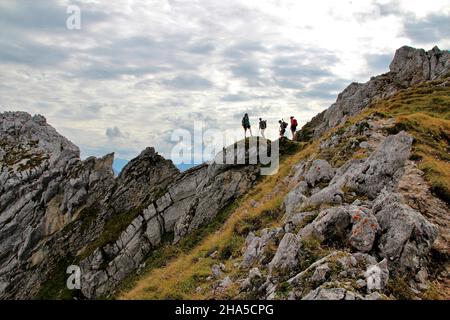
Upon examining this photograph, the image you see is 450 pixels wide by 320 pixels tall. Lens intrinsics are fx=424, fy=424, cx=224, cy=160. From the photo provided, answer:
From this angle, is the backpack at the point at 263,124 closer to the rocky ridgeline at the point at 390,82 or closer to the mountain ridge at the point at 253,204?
the mountain ridge at the point at 253,204

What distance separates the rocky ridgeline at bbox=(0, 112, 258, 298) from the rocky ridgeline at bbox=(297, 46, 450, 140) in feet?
73.6

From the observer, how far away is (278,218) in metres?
30.2

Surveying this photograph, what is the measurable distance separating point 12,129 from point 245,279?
363ft

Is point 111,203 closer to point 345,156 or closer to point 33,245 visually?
point 33,245

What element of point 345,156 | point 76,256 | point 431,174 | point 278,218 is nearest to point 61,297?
point 76,256

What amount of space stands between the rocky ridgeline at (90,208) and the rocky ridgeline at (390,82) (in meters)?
22.4

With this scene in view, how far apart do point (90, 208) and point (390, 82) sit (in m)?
55.5

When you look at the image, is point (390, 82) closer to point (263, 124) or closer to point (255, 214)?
point (263, 124)

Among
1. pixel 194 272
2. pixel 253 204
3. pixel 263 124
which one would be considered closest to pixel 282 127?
pixel 263 124

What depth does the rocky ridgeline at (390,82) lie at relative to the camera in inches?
2542

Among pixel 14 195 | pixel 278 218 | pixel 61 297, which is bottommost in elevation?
pixel 61 297

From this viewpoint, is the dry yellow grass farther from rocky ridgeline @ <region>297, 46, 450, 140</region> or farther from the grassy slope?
rocky ridgeline @ <region>297, 46, 450, 140</region>

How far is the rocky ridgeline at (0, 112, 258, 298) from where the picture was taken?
5103 centimetres

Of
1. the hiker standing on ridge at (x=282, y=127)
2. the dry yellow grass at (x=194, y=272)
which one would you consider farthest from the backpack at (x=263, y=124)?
the dry yellow grass at (x=194, y=272)
